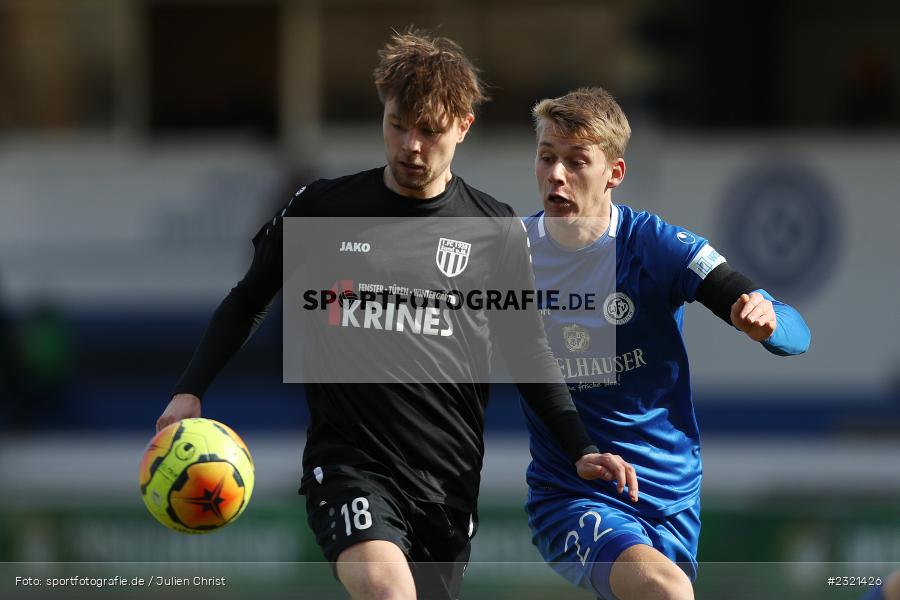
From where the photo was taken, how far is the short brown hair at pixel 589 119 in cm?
482

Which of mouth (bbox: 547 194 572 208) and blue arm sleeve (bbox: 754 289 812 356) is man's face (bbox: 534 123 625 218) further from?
blue arm sleeve (bbox: 754 289 812 356)

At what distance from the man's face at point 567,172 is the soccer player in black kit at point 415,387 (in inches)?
7.0

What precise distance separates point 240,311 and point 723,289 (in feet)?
5.47

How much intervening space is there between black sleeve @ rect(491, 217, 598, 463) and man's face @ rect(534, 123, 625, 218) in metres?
0.16

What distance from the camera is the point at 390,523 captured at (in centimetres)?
443

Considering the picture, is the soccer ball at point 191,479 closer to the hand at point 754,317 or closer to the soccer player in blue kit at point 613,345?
the soccer player in blue kit at point 613,345

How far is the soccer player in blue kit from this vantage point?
477cm

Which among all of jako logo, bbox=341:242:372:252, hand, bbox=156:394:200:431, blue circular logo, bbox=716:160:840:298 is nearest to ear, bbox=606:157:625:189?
jako logo, bbox=341:242:372:252

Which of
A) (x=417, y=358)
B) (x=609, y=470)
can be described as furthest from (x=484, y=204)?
(x=609, y=470)

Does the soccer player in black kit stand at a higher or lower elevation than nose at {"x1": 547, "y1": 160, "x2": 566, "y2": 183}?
lower

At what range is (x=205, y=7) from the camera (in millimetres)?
14445

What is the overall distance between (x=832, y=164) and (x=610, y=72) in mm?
2464

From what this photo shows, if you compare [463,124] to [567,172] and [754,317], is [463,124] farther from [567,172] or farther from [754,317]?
[754,317]

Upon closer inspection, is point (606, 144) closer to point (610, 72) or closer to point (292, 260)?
point (292, 260)
